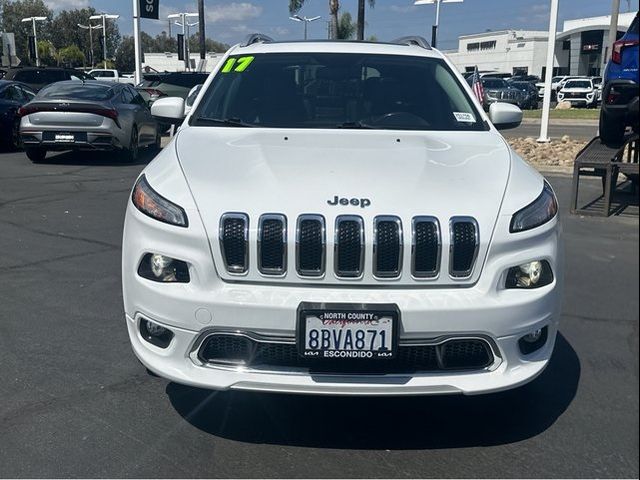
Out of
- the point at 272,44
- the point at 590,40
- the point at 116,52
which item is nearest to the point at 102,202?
the point at 272,44

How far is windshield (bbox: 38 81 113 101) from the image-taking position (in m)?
12.4

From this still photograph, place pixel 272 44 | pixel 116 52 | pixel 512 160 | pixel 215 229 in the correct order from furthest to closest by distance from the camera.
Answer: pixel 116 52
pixel 272 44
pixel 512 160
pixel 215 229

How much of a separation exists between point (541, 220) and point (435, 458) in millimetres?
1179

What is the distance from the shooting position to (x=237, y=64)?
15.7 ft

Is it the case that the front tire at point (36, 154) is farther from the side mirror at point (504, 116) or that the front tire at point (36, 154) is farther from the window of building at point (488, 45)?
the window of building at point (488, 45)

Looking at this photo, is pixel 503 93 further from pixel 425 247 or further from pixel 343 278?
pixel 343 278

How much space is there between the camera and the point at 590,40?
6550 cm

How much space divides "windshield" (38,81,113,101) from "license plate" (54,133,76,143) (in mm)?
738

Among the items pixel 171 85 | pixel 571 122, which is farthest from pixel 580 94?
pixel 171 85

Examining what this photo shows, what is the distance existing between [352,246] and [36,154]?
1148 cm

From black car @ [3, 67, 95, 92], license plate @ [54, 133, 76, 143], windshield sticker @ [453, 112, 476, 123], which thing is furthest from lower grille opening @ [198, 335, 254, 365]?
black car @ [3, 67, 95, 92]

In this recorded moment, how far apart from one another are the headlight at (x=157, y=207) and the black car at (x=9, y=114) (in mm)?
12673

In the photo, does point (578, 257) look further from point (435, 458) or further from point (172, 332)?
point (172, 332)

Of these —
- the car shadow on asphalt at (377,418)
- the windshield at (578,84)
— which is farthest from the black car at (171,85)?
the windshield at (578,84)
